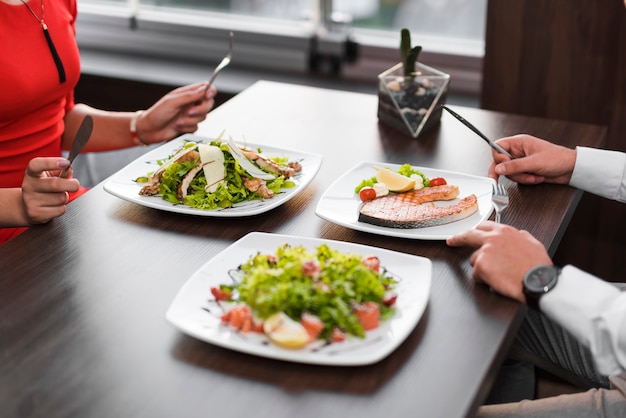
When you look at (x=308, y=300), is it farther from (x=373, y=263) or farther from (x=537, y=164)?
(x=537, y=164)

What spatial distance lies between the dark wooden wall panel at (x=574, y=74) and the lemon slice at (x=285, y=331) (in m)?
1.77

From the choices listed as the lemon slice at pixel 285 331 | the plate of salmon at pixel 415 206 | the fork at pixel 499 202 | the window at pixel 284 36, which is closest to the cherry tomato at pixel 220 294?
the lemon slice at pixel 285 331

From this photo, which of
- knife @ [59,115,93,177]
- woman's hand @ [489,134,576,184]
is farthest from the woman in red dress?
woman's hand @ [489,134,576,184]

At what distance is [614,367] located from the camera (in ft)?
4.09

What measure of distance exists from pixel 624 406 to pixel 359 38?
248cm

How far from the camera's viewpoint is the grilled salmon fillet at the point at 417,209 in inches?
58.7

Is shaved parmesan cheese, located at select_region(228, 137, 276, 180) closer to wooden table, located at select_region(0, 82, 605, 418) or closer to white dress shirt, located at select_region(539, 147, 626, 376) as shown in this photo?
wooden table, located at select_region(0, 82, 605, 418)

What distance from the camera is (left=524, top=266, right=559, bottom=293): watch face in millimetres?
1277

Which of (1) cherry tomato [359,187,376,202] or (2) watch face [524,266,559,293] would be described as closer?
(2) watch face [524,266,559,293]

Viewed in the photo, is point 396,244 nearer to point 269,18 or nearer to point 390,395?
point 390,395

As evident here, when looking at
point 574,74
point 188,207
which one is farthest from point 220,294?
point 574,74

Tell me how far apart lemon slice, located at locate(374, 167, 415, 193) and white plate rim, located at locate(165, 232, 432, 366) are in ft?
0.90

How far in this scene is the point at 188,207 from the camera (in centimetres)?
157

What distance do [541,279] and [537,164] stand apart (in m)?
0.46
